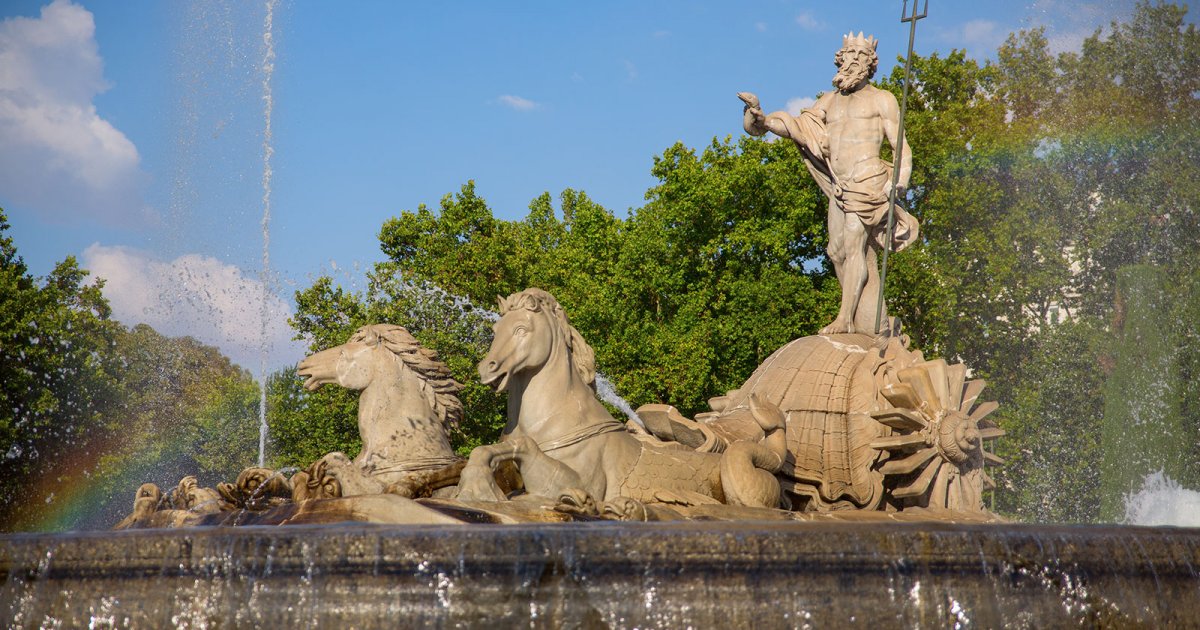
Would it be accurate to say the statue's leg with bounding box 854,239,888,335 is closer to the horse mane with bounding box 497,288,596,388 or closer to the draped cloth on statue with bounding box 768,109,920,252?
the draped cloth on statue with bounding box 768,109,920,252

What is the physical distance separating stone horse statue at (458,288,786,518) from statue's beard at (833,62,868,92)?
156 inches

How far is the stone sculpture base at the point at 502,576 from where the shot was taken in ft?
19.5

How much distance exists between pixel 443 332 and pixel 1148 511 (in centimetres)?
1291

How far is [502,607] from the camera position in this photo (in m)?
5.99

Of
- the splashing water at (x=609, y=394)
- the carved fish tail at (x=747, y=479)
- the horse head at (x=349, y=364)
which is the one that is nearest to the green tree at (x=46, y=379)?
the splashing water at (x=609, y=394)

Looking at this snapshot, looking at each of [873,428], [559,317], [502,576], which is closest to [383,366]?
[559,317]

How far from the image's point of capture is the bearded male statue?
38.7 ft

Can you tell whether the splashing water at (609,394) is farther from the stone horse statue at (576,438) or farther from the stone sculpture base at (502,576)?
the stone sculpture base at (502,576)

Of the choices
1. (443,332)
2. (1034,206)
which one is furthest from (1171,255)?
(443,332)

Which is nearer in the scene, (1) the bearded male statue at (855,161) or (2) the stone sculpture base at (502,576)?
(2) the stone sculpture base at (502,576)

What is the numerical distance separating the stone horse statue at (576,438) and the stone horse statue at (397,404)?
0.47 metres

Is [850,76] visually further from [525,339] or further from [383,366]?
[383,366]

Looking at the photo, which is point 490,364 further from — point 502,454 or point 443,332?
point 443,332

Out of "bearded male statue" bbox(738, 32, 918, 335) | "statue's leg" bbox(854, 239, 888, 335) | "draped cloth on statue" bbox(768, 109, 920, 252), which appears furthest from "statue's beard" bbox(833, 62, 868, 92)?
"statue's leg" bbox(854, 239, 888, 335)
